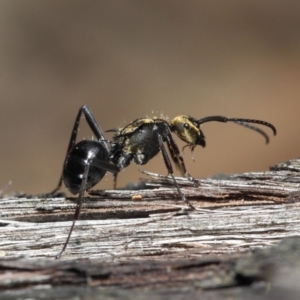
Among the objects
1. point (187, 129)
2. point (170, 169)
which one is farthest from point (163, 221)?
point (187, 129)

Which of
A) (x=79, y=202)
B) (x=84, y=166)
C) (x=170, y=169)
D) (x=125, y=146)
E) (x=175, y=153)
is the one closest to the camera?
(x=79, y=202)

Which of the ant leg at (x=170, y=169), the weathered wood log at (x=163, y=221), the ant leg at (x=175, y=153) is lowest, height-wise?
the weathered wood log at (x=163, y=221)

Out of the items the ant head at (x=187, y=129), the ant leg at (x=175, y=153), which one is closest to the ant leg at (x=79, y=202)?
the ant leg at (x=175, y=153)

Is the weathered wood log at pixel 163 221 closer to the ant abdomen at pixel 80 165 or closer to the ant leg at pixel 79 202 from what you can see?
the ant leg at pixel 79 202

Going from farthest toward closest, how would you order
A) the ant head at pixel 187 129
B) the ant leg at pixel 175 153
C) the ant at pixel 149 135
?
the ant head at pixel 187 129, the ant at pixel 149 135, the ant leg at pixel 175 153

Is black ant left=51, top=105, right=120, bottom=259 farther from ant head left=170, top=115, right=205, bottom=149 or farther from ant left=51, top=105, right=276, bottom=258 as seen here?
ant head left=170, top=115, right=205, bottom=149

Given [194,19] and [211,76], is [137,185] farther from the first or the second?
[194,19]

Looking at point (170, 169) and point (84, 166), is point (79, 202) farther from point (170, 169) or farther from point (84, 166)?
point (170, 169)
